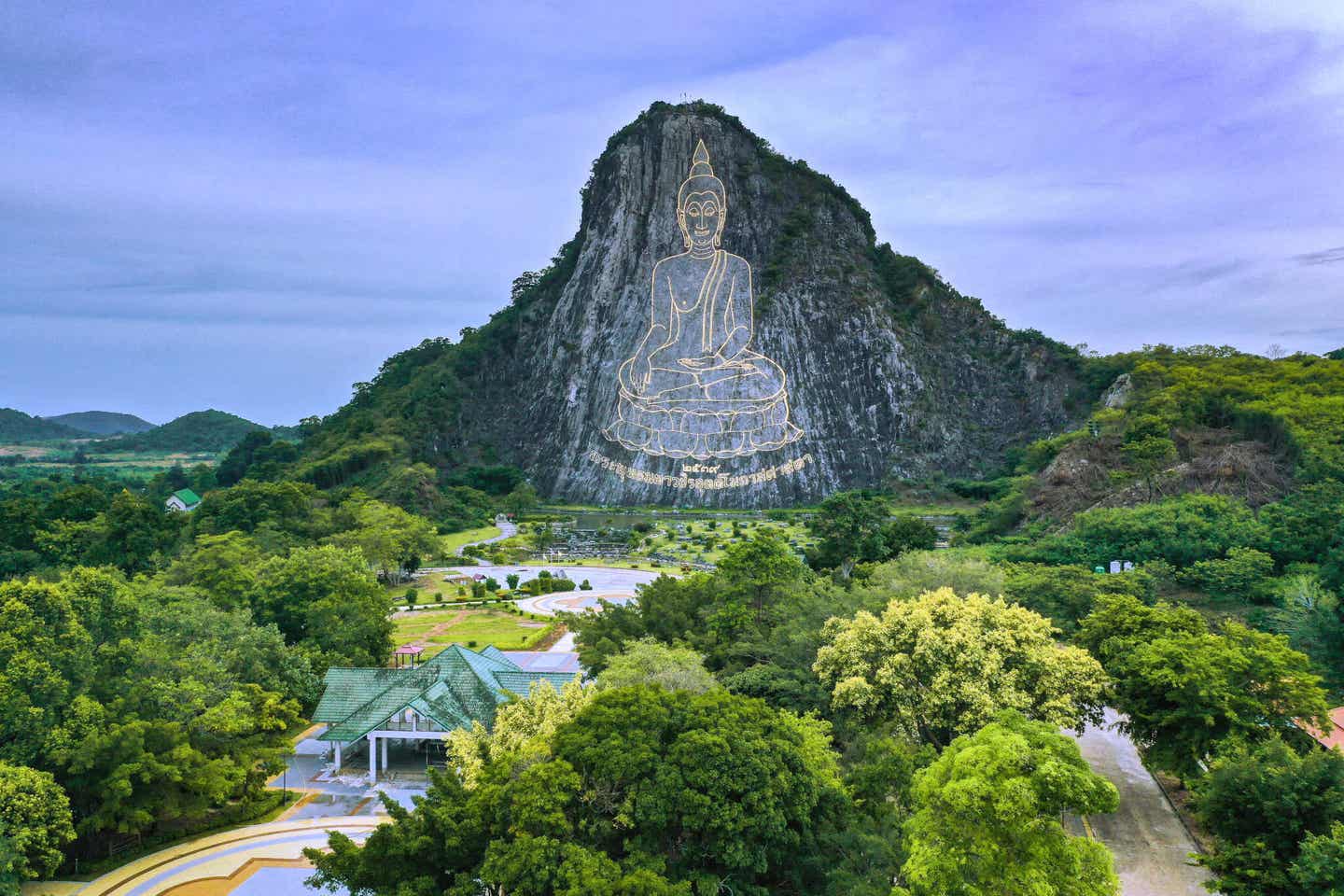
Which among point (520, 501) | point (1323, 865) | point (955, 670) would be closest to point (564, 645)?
point (955, 670)

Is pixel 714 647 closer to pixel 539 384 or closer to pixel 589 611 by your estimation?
pixel 589 611

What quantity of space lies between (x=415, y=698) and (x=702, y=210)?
70493mm

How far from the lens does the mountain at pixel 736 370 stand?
256 ft

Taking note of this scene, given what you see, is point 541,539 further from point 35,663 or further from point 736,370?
point 35,663

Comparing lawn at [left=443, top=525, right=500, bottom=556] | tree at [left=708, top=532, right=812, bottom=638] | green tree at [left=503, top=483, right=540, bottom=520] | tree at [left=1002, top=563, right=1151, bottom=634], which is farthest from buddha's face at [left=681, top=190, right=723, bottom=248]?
tree at [left=708, top=532, right=812, bottom=638]

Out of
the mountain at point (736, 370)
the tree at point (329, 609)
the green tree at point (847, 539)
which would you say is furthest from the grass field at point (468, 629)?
the mountain at point (736, 370)

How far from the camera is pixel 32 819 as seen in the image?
14.7 meters

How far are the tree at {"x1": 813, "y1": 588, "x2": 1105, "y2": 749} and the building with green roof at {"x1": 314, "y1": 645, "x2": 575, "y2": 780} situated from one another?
766 cm

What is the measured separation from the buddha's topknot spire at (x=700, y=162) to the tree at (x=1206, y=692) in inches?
2953

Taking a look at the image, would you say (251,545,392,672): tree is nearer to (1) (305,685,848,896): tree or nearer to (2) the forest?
(2) the forest

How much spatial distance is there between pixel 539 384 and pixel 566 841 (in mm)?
80301

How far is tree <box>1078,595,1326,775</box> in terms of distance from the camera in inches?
628

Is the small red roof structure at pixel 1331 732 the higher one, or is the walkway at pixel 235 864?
the small red roof structure at pixel 1331 732

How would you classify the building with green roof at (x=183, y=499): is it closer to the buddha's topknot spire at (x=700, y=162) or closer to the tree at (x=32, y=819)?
the buddha's topknot spire at (x=700, y=162)
